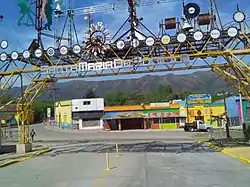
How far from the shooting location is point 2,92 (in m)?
24.1

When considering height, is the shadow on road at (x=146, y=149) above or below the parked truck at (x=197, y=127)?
below

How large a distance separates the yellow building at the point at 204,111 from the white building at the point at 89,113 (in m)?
18.1

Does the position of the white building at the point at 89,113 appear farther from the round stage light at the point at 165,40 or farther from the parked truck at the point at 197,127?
the round stage light at the point at 165,40

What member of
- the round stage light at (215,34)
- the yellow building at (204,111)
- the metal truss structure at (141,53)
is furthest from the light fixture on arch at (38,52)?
the yellow building at (204,111)

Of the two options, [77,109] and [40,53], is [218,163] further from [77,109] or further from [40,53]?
[77,109]

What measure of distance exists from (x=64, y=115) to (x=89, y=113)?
30.4 ft

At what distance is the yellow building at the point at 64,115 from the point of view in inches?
3093

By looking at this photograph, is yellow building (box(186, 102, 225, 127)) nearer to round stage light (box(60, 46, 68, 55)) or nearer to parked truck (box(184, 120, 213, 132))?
parked truck (box(184, 120, 213, 132))

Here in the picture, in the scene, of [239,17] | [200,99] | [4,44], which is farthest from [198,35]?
[200,99]

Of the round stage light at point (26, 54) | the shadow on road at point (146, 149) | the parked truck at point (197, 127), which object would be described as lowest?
the shadow on road at point (146, 149)

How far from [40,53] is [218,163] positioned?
11.7 metres

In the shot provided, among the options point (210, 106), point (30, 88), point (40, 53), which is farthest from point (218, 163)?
point (210, 106)

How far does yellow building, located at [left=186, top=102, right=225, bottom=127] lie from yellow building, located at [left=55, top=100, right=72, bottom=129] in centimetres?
2606

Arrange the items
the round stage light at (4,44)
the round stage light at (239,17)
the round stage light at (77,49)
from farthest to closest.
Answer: the round stage light at (4,44) < the round stage light at (77,49) < the round stage light at (239,17)
